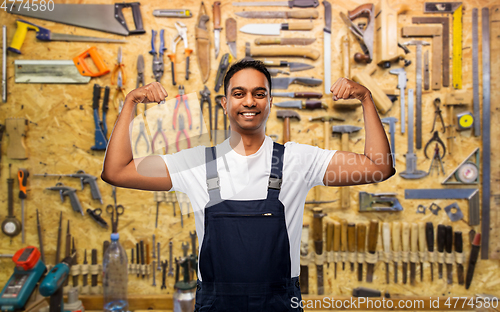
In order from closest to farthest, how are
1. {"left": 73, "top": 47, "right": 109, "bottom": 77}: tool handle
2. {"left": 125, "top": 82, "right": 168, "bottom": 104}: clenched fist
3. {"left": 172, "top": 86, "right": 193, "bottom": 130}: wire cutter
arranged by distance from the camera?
{"left": 125, "top": 82, "right": 168, "bottom": 104}: clenched fist < {"left": 172, "top": 86, "right": 193, "bottom": 130}: wire cutter < {"left": 73, "top": 47, "right": 109, "bottom": 77}: tool handle

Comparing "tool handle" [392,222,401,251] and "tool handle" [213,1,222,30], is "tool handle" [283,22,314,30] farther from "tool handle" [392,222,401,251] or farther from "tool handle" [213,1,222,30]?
"tool handle" [392,222,401,251]

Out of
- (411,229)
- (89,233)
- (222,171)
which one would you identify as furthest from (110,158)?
(411,229)

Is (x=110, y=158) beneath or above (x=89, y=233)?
above

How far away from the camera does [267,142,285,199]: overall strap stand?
3.67ft

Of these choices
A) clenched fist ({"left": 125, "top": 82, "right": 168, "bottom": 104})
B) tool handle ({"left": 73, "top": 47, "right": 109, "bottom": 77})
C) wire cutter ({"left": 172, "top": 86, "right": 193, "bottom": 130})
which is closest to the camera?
clenched fist ({"left": 125, "top": 82, "right": 168, "bottom": 104})

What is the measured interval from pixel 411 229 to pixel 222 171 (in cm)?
178

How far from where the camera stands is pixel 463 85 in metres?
2.27

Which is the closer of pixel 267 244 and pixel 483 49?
pixel 267 244

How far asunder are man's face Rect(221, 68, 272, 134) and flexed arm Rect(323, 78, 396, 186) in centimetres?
26

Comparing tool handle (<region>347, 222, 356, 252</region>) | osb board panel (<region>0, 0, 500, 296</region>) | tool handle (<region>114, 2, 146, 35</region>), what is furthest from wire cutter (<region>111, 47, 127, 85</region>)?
tool handle (<region>347, 222, 356, 252</region>)

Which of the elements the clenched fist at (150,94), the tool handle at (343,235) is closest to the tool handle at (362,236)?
the tool handle at (343,235)

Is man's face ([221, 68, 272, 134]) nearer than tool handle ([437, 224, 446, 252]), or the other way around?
man's face ([221, 68, 272, 134])

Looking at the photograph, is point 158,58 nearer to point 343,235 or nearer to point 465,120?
point 343,235

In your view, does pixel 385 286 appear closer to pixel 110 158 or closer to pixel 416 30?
pixel 416 30
